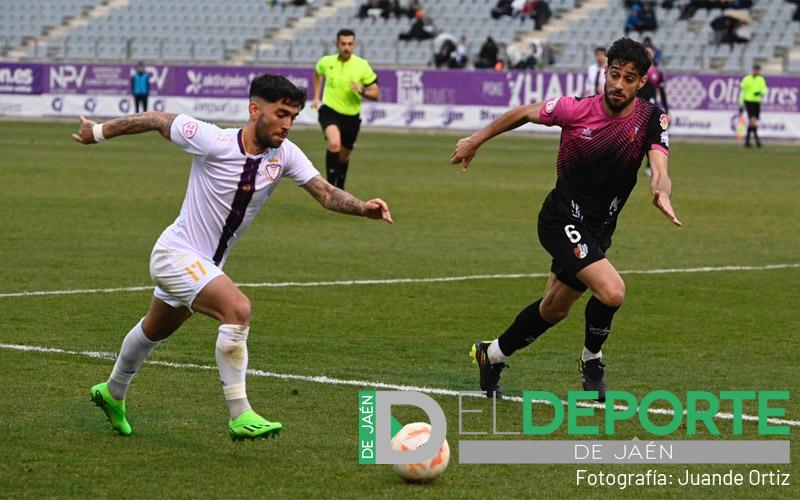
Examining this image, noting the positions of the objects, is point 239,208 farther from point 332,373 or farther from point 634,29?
point 634,29

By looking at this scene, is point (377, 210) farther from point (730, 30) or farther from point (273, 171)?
point (730, 30)

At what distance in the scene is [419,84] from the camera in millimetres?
44375

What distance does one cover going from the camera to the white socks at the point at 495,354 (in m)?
8.48

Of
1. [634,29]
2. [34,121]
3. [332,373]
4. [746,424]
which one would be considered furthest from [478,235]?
[34,121]

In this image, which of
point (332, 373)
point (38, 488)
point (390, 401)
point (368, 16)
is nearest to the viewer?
point (38, 488)

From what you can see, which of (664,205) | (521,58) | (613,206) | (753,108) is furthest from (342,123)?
(521,58)

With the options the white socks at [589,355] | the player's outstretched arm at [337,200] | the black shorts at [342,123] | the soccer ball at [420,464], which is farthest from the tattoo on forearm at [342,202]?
→ the black shorts at [342,123]

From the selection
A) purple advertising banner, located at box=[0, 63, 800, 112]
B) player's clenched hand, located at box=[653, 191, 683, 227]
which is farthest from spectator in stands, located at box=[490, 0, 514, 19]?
player's clenched hand, located at box=[653, 191, 683, 227]

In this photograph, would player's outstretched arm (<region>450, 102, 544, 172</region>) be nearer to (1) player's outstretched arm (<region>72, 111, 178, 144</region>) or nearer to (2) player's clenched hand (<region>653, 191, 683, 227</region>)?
(2) player's clenched hand (<region>653, 191, 683, 227</region>)

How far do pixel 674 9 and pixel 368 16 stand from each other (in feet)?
35.9

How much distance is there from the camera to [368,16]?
169 feet

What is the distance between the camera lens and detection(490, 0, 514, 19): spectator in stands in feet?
161

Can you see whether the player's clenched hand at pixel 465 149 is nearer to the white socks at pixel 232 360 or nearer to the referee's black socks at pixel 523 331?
the referee's black socks at pixel 523 331

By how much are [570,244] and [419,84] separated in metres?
36.4
